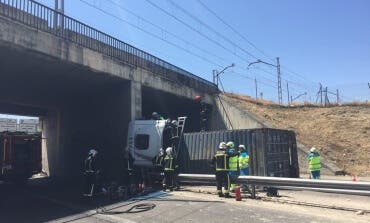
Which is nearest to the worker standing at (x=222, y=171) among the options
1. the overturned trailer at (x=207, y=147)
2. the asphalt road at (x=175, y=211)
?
the asphalt road at (x=175, y=211)

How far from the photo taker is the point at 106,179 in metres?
20.9

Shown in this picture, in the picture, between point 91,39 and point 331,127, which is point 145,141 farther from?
point 331,127

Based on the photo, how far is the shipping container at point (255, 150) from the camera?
15.7 metres

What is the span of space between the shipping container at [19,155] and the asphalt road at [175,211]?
754 centimetres

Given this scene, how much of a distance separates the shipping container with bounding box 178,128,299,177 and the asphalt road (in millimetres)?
2882

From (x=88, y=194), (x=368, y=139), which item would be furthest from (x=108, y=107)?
(x=368, y=139)

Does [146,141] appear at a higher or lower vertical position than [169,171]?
higher

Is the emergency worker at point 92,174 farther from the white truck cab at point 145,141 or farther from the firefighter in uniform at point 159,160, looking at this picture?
the white truck cab at point 145,141

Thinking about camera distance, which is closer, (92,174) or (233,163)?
(233,163)

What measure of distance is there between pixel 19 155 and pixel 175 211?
45.9 feet

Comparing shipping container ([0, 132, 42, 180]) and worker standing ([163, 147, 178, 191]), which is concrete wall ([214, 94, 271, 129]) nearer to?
shipping container ([0, 132, 42, 180])

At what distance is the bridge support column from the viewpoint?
21.0 meters

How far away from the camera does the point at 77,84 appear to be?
21062 mm

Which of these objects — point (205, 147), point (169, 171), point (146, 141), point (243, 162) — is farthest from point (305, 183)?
point (146, 141)
